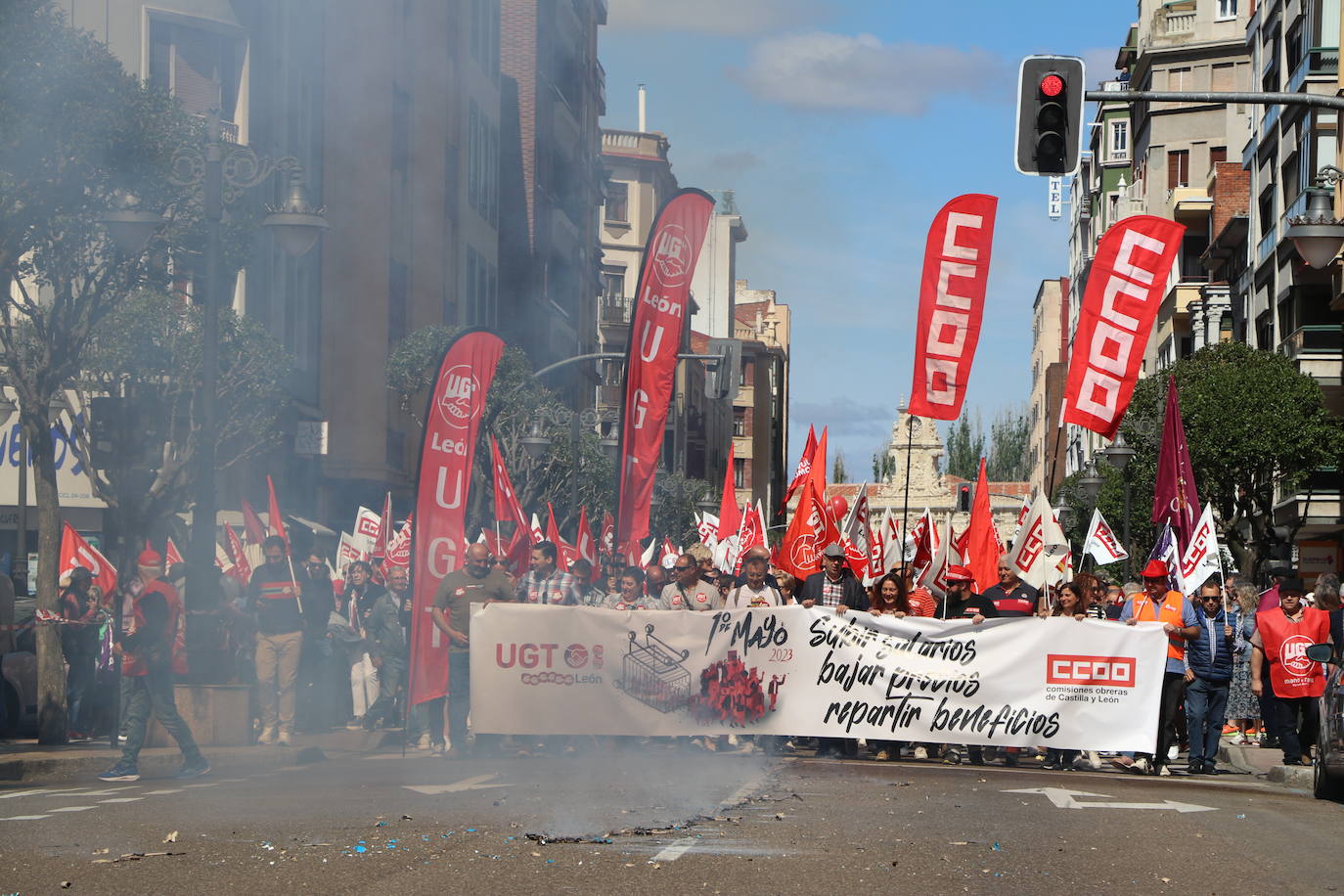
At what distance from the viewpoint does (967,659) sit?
1436 cm

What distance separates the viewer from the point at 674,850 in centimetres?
817

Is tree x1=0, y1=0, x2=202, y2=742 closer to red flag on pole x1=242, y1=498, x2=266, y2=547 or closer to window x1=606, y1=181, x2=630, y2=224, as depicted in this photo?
red flag on pole x1=242, y1=498, x2=266, y2=547

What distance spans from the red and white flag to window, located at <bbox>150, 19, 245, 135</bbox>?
4094 millimetres

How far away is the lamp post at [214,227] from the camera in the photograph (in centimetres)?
1390

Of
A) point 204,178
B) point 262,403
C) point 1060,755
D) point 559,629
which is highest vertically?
point 204,178

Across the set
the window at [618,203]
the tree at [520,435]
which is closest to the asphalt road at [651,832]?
the tree at [520,435]

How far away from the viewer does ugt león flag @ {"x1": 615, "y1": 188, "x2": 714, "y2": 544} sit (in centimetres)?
1644

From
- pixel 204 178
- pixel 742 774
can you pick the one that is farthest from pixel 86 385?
pixel 742 774

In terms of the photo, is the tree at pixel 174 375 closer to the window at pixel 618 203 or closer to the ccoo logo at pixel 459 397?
the ccoo logo at pixel 459 397

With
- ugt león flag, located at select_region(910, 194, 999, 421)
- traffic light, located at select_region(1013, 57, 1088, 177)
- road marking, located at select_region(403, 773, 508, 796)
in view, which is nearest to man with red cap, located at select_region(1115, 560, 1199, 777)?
ugt león flag, located at select_region(910, 194, 999, 421)

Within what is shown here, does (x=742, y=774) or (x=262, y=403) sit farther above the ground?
(x=262, y=403)

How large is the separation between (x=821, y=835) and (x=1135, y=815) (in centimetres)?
236

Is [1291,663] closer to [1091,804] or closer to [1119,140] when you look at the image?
[1091,804]

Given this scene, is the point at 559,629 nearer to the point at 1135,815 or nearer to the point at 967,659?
the point at 967,659
